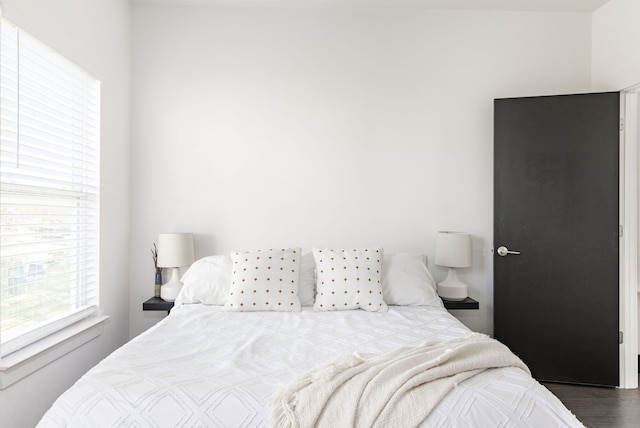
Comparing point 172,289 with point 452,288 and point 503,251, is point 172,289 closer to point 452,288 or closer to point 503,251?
point 452,288

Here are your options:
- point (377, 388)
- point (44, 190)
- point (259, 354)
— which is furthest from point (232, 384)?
point (44, 190)

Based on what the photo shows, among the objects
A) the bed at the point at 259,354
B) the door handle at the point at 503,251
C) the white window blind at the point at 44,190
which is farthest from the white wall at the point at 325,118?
the white window blind at the point at 44,190

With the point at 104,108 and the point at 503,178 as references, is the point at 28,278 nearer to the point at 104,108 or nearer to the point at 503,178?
the point at 104,108

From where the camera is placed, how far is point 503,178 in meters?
3.08

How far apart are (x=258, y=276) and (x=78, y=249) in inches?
43.4

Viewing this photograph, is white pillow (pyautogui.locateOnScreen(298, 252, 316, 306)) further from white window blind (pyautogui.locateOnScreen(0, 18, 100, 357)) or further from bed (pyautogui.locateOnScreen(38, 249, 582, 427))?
white window blind (pyautogui.locateOnScreen(0, 18, 100, 357))

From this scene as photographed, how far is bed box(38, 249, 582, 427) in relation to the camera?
4.36 ft

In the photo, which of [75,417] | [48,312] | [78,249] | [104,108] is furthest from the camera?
[104,108]

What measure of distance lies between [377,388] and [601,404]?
2.19 metres

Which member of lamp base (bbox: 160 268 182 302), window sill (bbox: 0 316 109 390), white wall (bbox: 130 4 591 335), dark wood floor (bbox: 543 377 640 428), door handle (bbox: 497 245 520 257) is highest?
white wall (bbox: 130 4 591 335)

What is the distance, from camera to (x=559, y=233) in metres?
2.98

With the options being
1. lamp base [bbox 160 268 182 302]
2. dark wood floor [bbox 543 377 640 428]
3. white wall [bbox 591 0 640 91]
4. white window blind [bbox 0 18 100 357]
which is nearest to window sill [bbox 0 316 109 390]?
white window blind [bbox 0 18 100 357]

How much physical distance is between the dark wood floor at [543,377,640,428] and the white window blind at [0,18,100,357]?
3.12m

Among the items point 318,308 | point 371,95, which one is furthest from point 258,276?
point 371,95
